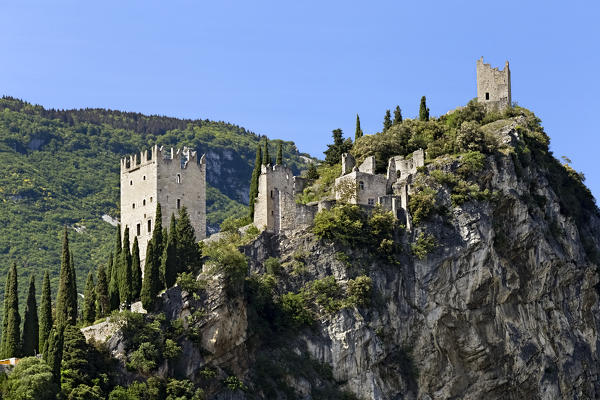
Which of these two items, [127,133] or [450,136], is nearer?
[450,136]

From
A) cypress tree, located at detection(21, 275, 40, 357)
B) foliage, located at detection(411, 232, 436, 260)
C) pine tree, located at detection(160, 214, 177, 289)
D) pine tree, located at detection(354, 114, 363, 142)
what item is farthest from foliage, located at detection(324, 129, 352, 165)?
cypress tree, located at detection(21, 275, 40, 357)

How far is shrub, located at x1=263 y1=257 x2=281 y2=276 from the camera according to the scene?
7612 cm

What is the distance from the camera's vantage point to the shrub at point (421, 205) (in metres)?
79.8

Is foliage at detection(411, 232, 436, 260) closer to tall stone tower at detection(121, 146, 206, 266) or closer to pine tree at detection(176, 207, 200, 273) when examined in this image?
tall stone tower at detection(121, 146, 206, 266)

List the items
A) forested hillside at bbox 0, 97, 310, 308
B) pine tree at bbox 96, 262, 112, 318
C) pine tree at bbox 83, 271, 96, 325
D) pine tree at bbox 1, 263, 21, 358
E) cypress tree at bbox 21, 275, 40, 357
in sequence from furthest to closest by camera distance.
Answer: forested hillside at bbox 0, 97, 310, 308 → pine tree at bbox 96, 262, 112, 318 → pine tree at bbox 83, 271, 96, 325 → cypress tree at bbox 21, 275, 40, 357 → pine tree at bbox 1, 263, 21, 358

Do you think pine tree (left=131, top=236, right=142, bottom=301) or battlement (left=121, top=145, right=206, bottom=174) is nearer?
pine tree (left=131, top=236, right=142, bottom=301)

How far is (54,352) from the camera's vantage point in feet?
204

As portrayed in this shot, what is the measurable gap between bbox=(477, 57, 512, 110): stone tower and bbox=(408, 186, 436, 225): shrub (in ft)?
54.3

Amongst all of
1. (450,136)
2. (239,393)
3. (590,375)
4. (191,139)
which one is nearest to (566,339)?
(590,375)

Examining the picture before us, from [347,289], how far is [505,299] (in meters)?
12.0

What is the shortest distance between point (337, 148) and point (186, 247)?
2268 cm

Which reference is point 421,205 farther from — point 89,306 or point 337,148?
point 89,306

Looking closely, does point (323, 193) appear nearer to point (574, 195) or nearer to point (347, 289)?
point (347, 289)

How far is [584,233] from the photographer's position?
307 feet
